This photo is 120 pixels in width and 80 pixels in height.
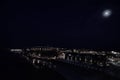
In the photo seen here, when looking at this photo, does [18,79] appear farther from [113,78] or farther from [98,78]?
[113,78]

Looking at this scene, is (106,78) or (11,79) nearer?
(106,78)

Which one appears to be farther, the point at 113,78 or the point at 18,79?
the point at 18,79

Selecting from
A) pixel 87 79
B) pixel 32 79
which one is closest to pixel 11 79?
pixel 32 79

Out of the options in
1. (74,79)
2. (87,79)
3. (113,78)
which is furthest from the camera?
(74,79)

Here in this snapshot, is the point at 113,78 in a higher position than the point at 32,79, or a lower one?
higher

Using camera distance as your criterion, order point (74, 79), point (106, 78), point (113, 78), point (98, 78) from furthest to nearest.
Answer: point (74, 79), point (98, 78), point (106, 78), point (113, 78)

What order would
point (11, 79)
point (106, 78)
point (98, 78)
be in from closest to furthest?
point (106, 78) → point (98, 78) → point (11, 79)

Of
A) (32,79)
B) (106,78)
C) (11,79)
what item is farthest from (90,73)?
(11,79)

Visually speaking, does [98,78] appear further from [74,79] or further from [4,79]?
[4,79]

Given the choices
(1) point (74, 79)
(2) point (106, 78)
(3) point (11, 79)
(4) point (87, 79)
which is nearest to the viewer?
(2) point (106, 78)
